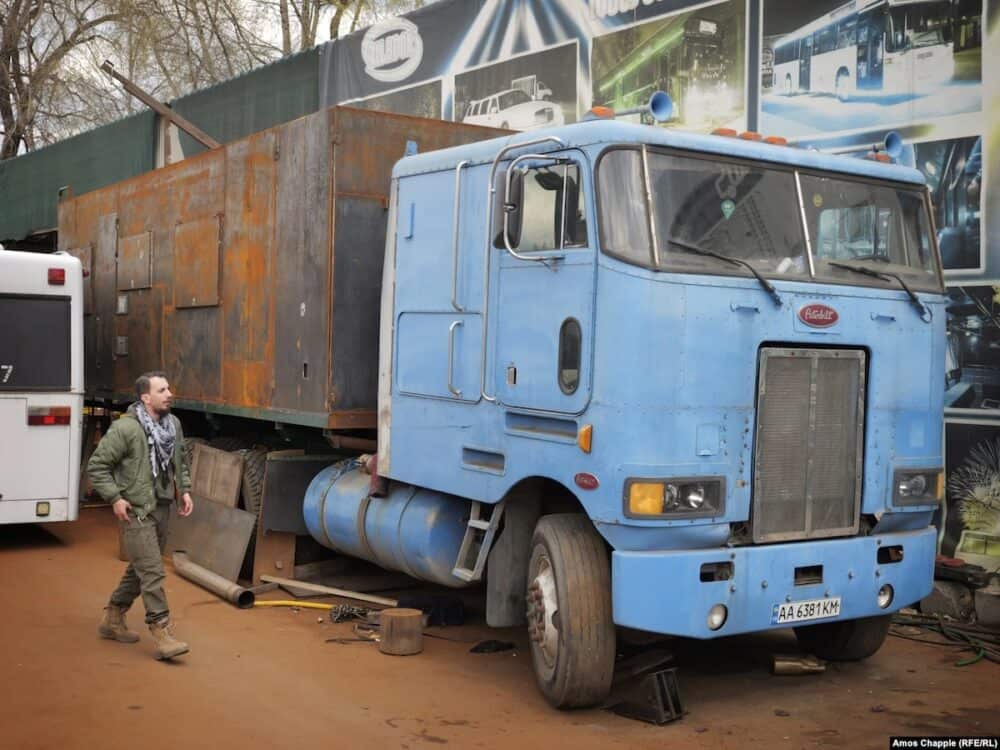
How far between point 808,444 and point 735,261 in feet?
3.65

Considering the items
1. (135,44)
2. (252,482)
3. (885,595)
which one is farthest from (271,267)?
(135,44)

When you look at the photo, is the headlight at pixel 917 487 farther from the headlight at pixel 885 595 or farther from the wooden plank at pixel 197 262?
the wooden plank at pixel 197 262

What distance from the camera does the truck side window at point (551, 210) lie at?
644cm

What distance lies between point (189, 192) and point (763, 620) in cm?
720

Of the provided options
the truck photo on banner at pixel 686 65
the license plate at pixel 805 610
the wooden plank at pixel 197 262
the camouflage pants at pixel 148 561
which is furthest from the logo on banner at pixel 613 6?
the camouflage pants at pixel 148 561

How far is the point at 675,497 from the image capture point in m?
6.12

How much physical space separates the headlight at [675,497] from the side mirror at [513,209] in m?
1.65

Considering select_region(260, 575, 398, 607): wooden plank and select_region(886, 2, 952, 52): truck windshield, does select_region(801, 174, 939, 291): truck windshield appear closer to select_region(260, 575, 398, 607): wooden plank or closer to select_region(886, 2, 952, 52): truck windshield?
select_region(886, 2, 952, 52): truck windshield

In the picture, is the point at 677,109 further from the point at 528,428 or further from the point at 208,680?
the point at 208,680

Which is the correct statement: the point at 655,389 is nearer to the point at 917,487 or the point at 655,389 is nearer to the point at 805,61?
the point at 917,487

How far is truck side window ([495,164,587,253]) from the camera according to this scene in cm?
644

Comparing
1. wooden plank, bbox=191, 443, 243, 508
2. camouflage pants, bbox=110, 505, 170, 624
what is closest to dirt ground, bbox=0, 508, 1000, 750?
camouflage pants, bbox=110, 505, 170, 624

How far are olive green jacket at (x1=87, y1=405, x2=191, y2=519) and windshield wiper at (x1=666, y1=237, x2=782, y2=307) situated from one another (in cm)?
357

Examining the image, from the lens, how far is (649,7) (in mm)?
11672
